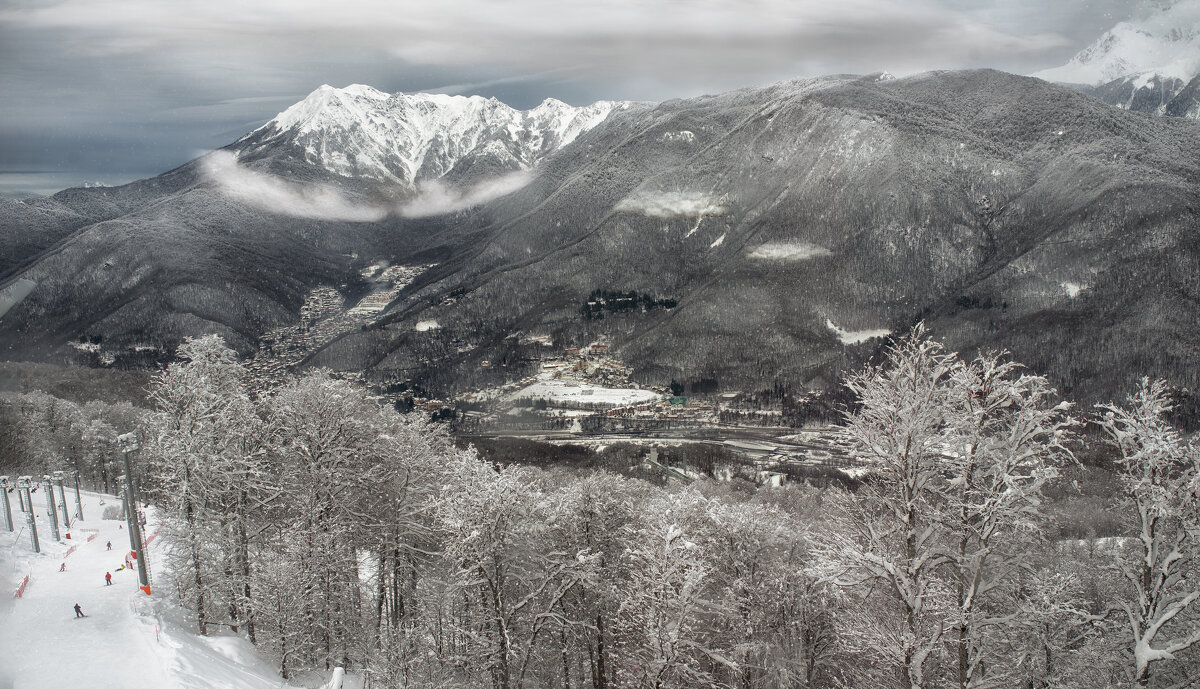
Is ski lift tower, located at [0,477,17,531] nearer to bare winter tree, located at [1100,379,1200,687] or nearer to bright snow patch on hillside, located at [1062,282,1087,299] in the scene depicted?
bare winter tree, located at [1100,379,1200,687]

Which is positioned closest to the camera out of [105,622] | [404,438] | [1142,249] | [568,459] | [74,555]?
[105,622]

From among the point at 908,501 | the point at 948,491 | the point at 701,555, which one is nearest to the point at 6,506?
the point at 701,555

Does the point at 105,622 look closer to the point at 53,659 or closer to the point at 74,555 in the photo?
the point at 53,659

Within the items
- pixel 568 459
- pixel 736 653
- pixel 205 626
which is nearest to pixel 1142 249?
pixel 568 459

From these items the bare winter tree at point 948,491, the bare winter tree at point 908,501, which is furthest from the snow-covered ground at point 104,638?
the bare winter tree at point 948,491

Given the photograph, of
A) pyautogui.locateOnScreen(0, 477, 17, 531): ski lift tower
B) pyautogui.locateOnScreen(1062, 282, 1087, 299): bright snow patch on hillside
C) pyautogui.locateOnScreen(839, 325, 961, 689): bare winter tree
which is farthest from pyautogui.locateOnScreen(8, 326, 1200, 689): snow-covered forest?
pyautogui.locateOnScreen(1062, 282, 1087, 299): bright snow patch on hillside

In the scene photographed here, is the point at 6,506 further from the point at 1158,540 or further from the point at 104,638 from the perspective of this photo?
the point at 1158,540
